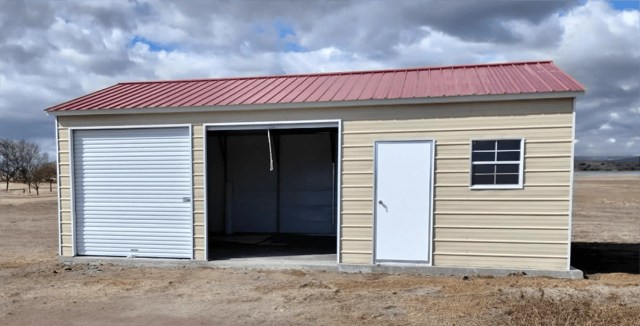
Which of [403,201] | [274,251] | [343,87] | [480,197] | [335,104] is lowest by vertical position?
[274,251]

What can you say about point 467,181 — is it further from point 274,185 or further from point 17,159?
point 17,159

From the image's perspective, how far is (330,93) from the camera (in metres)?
7.79

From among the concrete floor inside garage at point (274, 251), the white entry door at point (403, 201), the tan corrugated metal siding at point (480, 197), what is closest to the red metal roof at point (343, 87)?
the tan corrugated metal siding at point (480, 197)

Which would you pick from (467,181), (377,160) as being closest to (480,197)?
(467,181)

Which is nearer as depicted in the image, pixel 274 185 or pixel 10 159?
pixel 274 185

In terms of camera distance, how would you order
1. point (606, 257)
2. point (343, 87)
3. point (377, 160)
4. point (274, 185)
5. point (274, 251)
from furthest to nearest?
1. point (274, 185)
2. point (274, 251)
3. point (606, 257)
4. point (343, 87)
5. point (377, 160)

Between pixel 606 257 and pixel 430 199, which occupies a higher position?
pixel 430 199

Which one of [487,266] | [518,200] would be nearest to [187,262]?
[487,266]

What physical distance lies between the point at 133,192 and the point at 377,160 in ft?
15.2

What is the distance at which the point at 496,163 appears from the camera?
6.95 meters

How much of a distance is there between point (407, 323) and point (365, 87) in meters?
4.51

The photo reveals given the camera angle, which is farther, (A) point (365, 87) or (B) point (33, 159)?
A: (B) point (33, 159)

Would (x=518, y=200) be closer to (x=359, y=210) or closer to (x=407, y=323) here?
(x=359, y=210)

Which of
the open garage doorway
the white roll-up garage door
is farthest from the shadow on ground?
the white roll-up garage door
